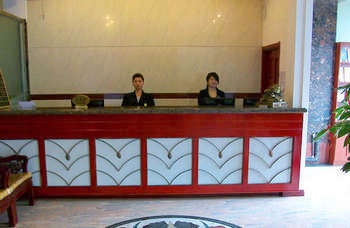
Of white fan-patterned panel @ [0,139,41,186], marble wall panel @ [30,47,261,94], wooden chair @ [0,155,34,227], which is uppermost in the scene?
marble wall panel @ [30,47,261,94]

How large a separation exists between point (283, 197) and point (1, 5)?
4723 millimetres

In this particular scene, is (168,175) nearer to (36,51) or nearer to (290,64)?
(290,64)

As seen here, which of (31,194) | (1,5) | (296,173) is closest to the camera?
(31,194)

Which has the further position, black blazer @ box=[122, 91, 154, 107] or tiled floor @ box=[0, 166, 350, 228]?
black blazer @ box=[122, 91, 154, 107]

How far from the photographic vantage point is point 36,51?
5.31m

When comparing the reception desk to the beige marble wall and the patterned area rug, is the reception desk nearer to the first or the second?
the patterned area rug

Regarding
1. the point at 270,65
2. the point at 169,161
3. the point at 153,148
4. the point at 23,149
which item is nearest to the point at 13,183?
the point at 23,149

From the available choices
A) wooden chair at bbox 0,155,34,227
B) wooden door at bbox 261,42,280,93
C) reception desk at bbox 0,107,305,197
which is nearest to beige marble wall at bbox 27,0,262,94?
wooden door at bbox 261,42,280,93

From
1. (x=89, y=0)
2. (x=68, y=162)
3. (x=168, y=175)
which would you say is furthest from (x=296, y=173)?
(x=89, y=0)

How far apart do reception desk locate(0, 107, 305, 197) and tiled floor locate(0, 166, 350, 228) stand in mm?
119

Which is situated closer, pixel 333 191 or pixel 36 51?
pixel 333 191

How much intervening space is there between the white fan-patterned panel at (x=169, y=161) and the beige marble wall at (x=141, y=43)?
6.55 feet

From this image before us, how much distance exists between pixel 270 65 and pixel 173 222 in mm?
3216

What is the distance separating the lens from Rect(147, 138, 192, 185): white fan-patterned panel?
3607mm
